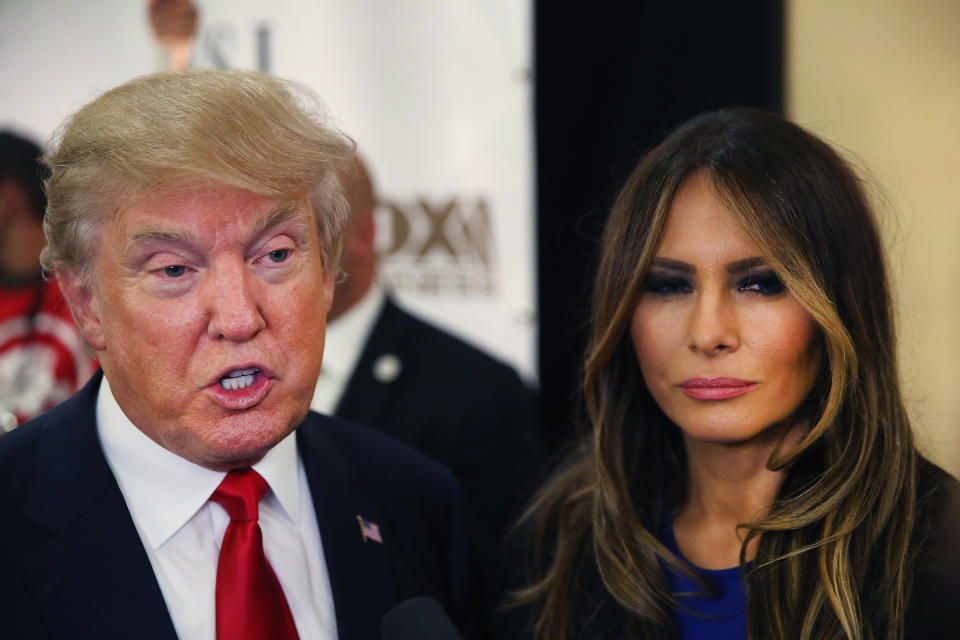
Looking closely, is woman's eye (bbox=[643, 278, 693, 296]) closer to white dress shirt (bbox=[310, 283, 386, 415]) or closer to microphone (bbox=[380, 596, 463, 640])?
microphone (bbox=[380, 596, 463, 640])

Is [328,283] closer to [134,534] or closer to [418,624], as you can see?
[134,534]

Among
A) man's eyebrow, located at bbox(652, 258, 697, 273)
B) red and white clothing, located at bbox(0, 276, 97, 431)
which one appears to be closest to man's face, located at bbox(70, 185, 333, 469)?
man's eyebrow, located at bbox(652, 258, 697, 273)

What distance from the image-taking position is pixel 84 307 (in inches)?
64.7

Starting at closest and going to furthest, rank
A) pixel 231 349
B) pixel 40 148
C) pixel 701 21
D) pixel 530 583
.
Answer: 1. pixel 231 349
2. pixel 530 583
3. pixel 701 21
4. pixel 40 148

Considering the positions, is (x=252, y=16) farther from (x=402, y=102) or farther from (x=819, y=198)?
(x=819, y=198)

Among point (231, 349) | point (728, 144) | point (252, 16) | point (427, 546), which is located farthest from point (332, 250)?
point (252, 16)

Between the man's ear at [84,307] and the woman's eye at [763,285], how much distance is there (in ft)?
3.38

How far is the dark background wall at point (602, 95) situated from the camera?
271cm

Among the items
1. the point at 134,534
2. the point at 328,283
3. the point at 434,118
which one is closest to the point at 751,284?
the point at 328,283

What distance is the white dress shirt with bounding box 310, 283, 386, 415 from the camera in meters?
3.12

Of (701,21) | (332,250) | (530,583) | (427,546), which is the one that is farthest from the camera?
(701,21)

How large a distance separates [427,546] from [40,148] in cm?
217

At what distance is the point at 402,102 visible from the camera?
3.12m

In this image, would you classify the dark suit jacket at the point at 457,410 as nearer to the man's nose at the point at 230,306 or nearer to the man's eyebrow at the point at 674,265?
the man's eyebrow at the point at 674,265
